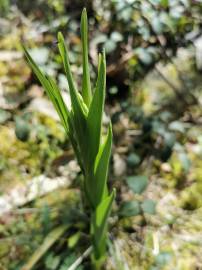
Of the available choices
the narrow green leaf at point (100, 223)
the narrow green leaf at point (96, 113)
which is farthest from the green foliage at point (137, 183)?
the narrow green leaf at point (96, 113)

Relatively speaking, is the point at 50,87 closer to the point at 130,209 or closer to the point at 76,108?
the point at 76,108

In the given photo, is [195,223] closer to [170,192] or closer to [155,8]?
[170,192]

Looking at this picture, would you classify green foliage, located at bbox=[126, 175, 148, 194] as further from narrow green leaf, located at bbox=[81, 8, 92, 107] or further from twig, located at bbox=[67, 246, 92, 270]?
narrow green leaf, located at bbox=[81, 8, 92, 107]

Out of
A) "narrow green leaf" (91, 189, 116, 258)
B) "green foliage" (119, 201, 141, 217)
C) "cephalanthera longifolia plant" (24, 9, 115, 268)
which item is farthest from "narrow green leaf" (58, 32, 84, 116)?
"green foliage" (119, 201, 141, 217)

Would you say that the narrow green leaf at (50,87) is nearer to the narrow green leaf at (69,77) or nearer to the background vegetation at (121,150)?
the narrow green leaf at (69,77)

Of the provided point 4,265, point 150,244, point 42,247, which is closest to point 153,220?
point 150,244
